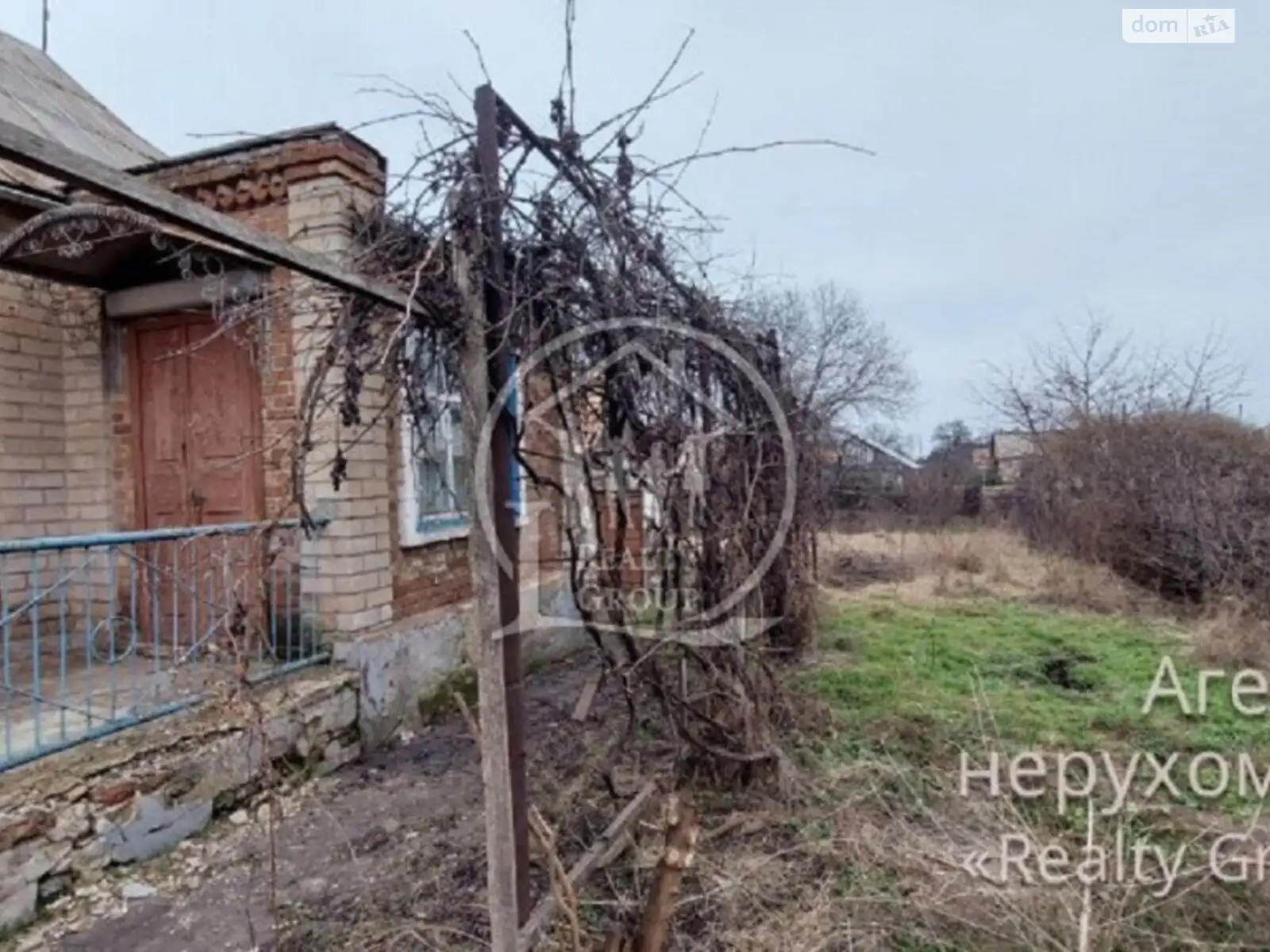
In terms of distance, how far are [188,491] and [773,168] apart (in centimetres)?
468

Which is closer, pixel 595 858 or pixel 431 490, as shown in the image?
pixel 595 858

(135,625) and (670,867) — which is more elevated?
(135,625)

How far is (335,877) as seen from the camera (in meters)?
3.40

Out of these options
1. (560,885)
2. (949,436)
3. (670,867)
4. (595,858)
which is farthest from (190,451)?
Answer: (949,436)

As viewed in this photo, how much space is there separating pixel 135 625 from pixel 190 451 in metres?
1.71

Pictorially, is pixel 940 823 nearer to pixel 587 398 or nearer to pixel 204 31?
pixel 587 398

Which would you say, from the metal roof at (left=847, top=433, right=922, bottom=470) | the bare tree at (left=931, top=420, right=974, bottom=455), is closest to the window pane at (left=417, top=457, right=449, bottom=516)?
the metal roof at (left=847, top=433, right=922, bottom=470)

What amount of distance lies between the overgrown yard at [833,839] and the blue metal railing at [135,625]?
2.91 ft

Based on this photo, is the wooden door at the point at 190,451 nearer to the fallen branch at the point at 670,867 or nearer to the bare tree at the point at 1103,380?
the fallen branch at the point at 670,867

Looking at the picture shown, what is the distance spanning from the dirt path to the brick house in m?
0.89

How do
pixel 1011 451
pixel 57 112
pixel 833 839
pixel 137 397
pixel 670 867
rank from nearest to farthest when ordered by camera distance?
1. pixel 670 867
2. pixel 833 839
3. pixel 137 397
4. pixel 57 112
5. pixel 1011 451

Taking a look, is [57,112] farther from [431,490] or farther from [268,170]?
[431,490]

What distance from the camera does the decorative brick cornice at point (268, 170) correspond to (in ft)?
15.7

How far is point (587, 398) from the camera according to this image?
2.91 m
